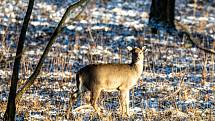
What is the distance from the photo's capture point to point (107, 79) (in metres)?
8.43

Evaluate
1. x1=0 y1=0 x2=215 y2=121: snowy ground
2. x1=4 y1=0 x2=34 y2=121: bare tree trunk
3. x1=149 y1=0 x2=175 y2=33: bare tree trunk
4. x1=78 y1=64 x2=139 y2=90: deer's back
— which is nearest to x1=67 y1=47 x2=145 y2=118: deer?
x1=78 y1=64 x2=139 y2=90: deer's back

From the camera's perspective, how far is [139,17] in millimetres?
18406

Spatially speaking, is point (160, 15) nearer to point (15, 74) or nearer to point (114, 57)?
point (114, 57)

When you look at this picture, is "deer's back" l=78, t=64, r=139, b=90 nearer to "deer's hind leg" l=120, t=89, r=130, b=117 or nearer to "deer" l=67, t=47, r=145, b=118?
"deer" l=67, t=47, r=145, b=118

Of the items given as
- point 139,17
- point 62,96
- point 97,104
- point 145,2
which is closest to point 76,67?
point 62,96

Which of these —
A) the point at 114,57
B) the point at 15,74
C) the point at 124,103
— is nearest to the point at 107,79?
the point at 124,103

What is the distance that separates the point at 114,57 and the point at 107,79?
5468mm

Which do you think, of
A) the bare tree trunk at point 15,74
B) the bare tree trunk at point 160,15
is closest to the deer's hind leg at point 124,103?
the bare tree trunk at point 15,74

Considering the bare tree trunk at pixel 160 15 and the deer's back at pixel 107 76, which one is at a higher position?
the bare tree trunk at pixel 160 15

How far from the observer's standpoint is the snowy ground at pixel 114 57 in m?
8.77

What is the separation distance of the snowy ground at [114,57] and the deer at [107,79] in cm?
25

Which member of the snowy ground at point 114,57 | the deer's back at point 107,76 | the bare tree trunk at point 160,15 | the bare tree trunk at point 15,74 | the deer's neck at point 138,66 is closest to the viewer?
the bare tree trunk at point 15,74

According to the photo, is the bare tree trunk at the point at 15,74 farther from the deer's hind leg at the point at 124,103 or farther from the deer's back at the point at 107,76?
the deer's hind leg at the point at 124,103

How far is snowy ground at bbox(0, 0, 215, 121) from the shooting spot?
28.8 feet
